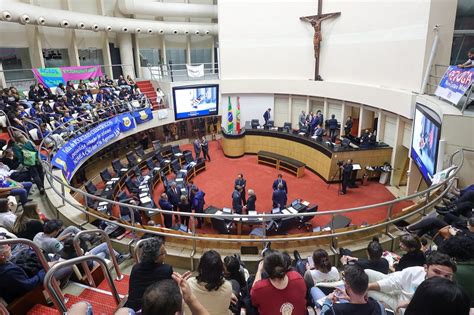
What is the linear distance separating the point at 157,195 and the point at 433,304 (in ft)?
39.2

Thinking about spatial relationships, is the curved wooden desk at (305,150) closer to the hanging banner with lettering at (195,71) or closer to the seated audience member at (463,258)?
the hanging banner with lettering at (195,71)

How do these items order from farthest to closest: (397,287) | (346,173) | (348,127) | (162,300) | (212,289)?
1. (348,127)
2. (346,173)
3. (397,287)
4. (212,289)
5. (162,300)

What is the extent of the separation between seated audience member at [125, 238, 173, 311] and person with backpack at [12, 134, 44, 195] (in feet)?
18.0

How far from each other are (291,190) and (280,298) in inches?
420

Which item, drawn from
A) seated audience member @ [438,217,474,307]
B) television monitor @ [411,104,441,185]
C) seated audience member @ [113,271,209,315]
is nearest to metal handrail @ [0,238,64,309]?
seated audience member @ [113,271,209,315]

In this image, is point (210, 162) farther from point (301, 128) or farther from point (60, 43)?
point (60, 43)

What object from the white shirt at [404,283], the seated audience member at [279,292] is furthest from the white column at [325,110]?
the seated audience member at [279,292]

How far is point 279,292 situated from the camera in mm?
2805

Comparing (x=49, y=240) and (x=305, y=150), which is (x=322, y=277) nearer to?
(x=49, y=240)

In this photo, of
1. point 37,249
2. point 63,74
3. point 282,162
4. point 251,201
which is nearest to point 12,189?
point 37,249

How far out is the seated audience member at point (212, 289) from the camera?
9.01 feet

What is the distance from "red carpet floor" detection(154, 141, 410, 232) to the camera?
11.1 metres

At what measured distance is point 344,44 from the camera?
15.7 m

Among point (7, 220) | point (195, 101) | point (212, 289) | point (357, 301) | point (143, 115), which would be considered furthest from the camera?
point (195, 101)
